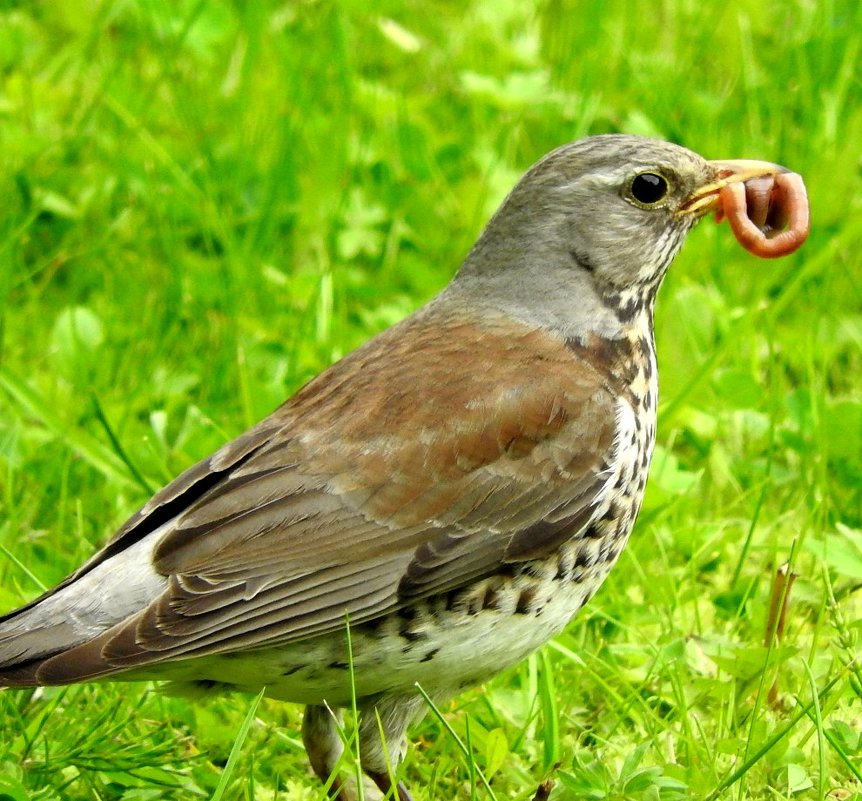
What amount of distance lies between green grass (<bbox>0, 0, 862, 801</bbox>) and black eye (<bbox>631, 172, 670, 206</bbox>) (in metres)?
0.97

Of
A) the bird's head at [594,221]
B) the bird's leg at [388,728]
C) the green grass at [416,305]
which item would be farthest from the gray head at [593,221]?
the bird's leg at [388,728]

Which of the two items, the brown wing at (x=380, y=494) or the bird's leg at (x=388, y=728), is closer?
the brown wing at (x=380, y=494)

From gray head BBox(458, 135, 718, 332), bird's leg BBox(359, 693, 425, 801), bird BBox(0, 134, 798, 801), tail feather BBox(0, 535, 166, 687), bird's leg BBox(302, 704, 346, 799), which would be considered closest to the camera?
tail feather BBox(0, 535, 166, 687)

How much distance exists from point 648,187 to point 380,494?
3.92ft

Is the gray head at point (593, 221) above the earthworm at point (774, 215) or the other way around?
above

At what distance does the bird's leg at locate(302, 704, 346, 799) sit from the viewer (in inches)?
166

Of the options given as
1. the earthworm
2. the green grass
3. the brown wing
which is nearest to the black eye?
the earthworm

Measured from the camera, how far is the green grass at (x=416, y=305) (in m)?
4.28

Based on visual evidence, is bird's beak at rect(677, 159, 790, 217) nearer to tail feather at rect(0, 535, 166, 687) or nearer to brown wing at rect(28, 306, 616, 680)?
brown wing at rect(28, 306, 616, 680)

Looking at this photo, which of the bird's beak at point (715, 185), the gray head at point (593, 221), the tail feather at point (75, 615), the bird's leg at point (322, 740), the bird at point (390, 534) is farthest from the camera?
the bird's beak at point (715, 185)

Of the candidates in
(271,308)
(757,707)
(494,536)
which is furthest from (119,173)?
(757,707)

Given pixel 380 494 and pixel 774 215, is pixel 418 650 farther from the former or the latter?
pixel 774 215

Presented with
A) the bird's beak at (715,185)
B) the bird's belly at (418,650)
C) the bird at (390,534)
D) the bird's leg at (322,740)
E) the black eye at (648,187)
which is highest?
the black eye at (648,187)

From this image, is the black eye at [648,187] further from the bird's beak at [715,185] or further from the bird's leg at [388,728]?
the bird's leg at [388,728]
